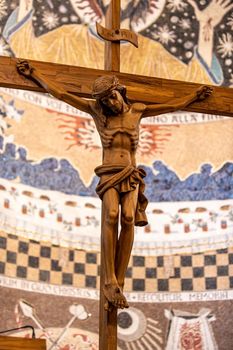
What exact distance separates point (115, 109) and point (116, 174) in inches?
20.6

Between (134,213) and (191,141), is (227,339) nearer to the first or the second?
(191,141)

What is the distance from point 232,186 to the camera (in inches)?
467

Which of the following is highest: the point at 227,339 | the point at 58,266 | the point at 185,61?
the point at 185,61

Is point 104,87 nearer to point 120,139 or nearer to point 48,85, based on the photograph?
point 120,139

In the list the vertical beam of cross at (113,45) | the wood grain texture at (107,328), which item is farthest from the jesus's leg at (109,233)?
the vertical beam of cross at (113,45)

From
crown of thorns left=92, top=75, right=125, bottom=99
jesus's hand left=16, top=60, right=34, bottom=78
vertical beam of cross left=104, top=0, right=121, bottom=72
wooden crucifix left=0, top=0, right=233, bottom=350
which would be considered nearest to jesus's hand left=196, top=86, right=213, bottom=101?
wooden crucifix left=0, top=0, right=233, bottom=350

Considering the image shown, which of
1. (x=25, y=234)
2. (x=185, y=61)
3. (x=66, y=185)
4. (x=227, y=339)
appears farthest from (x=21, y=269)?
(x=185, y=61)

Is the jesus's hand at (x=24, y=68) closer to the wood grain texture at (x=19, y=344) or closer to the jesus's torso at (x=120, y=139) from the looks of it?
the jesus's torso at (x=120, y=139)

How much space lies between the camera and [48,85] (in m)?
7.70

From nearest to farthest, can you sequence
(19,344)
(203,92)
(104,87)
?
(19,344) < (104,87) < (203,92)

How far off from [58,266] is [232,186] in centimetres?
219

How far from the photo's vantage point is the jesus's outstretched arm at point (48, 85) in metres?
7.60

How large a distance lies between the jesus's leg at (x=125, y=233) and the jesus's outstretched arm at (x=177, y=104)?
0.86 meters

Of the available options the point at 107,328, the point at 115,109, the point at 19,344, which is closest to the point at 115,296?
the point at 107,328
